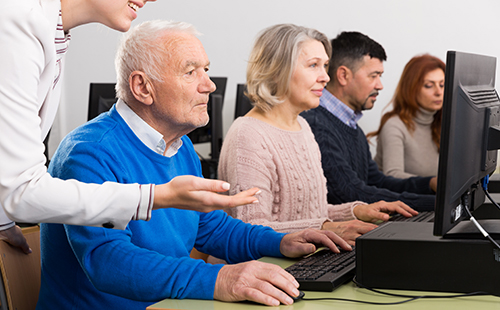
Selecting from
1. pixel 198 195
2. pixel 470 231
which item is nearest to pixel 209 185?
pixel 198 195

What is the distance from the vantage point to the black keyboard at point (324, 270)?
39.9 inches

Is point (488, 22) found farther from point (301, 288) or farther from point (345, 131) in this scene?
point (301, 288)

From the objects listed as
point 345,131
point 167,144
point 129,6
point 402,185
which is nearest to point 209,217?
point 167,144

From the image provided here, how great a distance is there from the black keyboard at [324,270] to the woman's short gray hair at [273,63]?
0.77 m

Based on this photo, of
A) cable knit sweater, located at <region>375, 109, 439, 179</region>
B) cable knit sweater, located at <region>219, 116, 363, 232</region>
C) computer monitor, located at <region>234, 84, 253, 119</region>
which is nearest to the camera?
cable knit sweater, located at <region>219, 116, 363, 232</region>

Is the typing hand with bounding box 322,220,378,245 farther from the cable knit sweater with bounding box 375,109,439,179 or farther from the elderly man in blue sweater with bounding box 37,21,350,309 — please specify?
the cable knit sweater with bounding box 375,109,439,179

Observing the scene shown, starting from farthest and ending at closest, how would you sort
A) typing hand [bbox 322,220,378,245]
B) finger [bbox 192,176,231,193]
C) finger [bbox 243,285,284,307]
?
typing hand [bbox 322,220,378,245], finger [bbox 243,285,284,307], finger [bbox 192,176,231,193]

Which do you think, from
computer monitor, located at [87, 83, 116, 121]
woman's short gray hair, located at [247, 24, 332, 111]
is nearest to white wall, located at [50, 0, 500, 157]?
computer monitor, located at [87, 83, 116, 121]

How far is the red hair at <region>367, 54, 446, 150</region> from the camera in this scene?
3.06 metres

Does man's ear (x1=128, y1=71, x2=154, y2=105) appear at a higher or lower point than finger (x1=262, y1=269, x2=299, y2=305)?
higher

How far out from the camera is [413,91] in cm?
308

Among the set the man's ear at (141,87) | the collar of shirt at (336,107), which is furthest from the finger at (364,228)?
the collar of shirt at (336,107)

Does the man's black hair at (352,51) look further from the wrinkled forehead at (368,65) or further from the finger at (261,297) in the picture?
the finger at (261,297)

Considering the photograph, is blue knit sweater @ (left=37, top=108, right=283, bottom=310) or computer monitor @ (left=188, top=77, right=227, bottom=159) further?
computer monitor @ (left=188, top=77, right=227, bottom=159)
